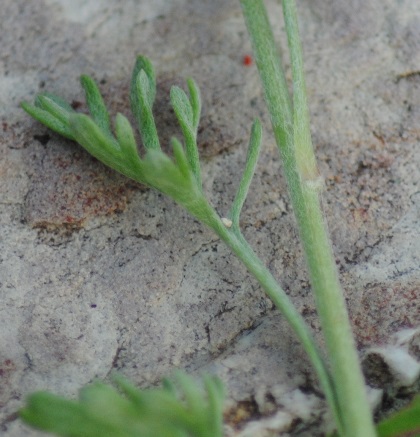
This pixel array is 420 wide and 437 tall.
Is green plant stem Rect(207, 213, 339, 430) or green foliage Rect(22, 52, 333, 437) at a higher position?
green foliage Rect(22, 52, 333, 437)

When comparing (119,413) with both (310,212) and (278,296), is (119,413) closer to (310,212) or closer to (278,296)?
(278,296)

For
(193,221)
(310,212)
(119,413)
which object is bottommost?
(119,413)

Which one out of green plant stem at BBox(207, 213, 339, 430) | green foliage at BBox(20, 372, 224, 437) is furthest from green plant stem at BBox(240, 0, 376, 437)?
green foliage at BBox(20, 372, 224, 437)

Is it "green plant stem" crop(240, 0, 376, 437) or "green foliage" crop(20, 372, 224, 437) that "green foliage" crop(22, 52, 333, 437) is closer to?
"green plant stem" crop(240, 0, 376, 437)

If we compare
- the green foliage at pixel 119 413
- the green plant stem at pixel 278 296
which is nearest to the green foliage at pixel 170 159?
Answer: the green plant stem at pixel 278 296

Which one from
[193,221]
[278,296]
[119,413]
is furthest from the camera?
[193,221]

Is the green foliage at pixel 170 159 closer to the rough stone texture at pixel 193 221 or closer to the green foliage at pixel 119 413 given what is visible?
the rough stone texture at pixel 193 221

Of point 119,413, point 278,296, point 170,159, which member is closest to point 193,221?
point 170,159
